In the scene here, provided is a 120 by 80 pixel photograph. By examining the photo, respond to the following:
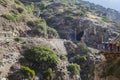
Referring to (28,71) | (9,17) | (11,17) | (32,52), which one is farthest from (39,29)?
(28,71)

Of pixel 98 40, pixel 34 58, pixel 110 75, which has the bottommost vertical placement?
pixel 98 40

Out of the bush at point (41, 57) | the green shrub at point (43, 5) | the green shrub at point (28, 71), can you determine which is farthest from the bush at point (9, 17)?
the green shrub at point (43, 5)

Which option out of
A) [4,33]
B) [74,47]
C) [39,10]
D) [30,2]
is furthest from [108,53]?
[30,2]

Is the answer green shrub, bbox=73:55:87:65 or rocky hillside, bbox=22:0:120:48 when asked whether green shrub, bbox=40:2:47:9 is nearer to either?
rocky hillside, bbox=22:0:120:48

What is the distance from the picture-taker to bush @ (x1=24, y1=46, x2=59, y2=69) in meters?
75.6

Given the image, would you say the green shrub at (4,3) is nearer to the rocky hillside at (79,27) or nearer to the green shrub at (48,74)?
the rocky hillside at (79,27)

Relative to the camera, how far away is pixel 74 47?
98812mm

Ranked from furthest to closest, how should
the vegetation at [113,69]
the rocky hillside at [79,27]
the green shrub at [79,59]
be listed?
the rocky hillside at [79,27], the green shrub at [79,59], the vegetation at [113,69]

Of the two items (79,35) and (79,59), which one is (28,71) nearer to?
(79,59)

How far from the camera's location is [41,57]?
77375 mm

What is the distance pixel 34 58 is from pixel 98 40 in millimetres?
42960

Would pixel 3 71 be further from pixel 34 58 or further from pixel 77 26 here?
pixel 77 26

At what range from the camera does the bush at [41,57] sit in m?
75.6

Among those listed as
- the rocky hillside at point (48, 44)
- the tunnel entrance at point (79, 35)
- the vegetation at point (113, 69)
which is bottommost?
the tunnel entrance at point (79, 35)
